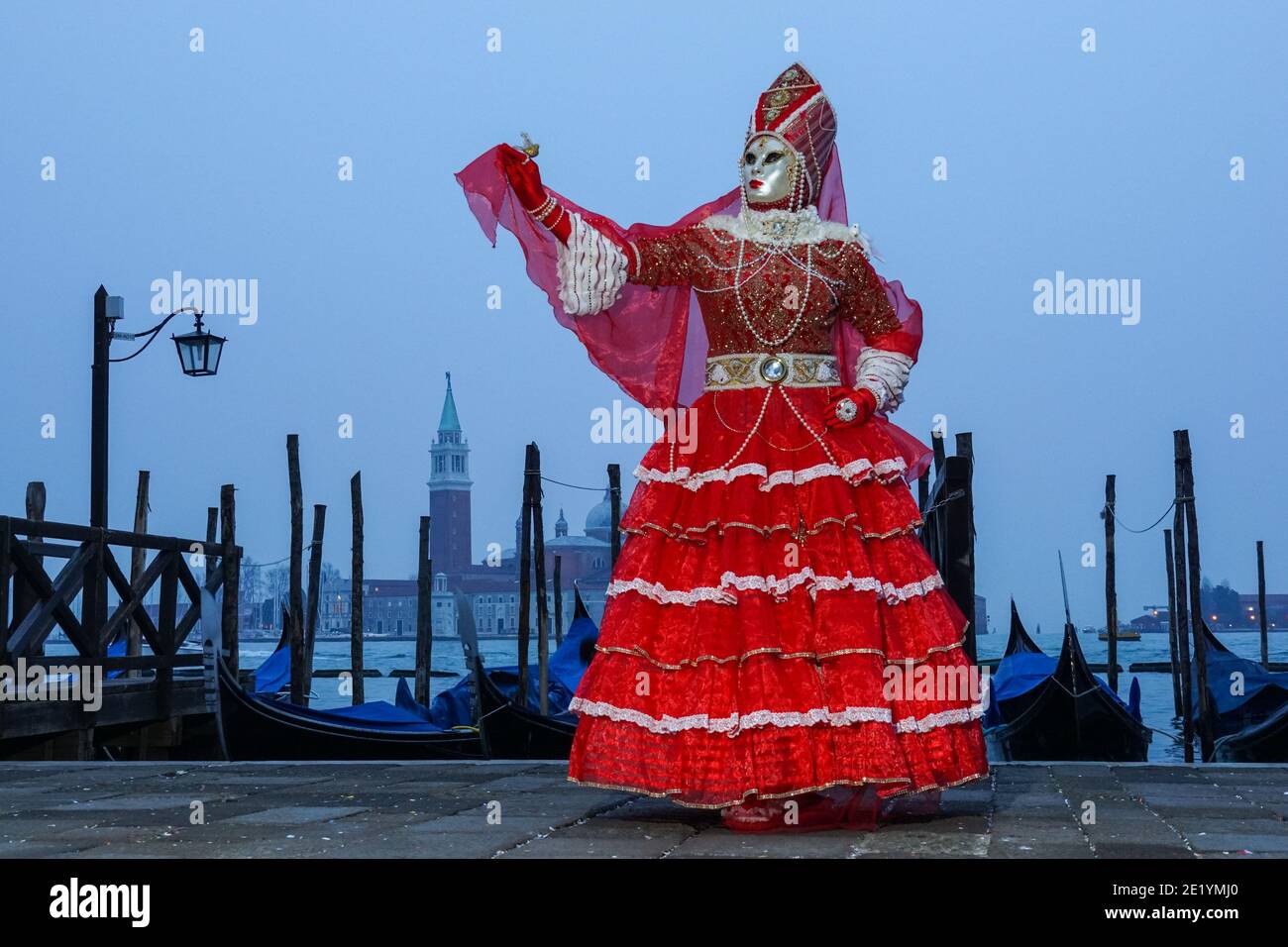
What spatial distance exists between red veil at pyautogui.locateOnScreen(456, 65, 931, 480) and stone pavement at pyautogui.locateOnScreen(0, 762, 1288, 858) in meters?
1.15

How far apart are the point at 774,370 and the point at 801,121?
0.72 metres

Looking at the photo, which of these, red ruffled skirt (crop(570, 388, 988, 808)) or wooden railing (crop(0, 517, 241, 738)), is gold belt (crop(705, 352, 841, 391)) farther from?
wooden railing (crop(0, 517, 241, 738))

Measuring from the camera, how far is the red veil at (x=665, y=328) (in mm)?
4656

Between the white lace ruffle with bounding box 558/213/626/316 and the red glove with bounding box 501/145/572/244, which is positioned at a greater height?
the red glove with bounding box 501/145/572/244

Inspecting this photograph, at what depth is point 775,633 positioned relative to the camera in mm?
4219

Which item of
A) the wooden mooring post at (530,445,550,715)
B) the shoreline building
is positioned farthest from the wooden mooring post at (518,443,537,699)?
the shoreline building

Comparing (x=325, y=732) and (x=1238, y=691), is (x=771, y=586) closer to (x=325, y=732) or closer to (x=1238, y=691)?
(x=325, y=732)

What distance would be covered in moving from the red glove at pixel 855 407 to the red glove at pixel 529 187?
89cm

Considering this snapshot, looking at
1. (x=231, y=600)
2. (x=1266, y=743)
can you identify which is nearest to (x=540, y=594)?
(x=231, y=600)

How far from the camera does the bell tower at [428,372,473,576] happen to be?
129875mm
